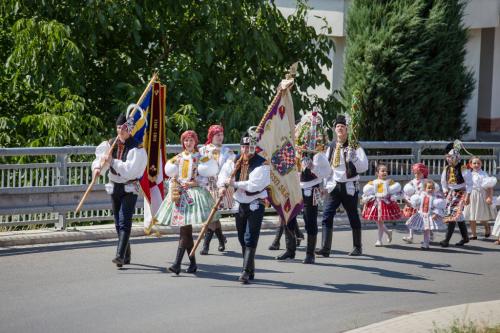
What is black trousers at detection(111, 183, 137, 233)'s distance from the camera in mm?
13047

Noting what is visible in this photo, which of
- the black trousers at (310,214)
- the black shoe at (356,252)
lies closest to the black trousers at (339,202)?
the black shoe at (356,252)

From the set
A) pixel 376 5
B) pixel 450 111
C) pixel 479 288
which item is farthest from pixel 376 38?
pixel 479 288

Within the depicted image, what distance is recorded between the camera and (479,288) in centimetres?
1267

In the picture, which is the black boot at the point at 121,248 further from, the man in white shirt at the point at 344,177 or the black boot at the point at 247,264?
the man in white shirt at the point at 344,177

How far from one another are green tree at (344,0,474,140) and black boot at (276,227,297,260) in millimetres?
10043

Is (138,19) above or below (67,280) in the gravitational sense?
above

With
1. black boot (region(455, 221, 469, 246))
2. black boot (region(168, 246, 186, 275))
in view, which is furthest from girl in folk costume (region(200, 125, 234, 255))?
→ black boot (region(455, 221, 469, 246))

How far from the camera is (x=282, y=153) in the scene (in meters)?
13.3

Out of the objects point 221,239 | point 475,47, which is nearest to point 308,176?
point 221,239

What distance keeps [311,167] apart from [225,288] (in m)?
2.59

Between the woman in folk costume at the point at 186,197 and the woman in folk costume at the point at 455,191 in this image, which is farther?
the woman in folk costume at the point at 455,191

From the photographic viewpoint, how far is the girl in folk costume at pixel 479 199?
1692 cm

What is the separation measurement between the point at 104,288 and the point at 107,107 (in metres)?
7.97

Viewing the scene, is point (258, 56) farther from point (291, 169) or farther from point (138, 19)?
point (291, 169)
